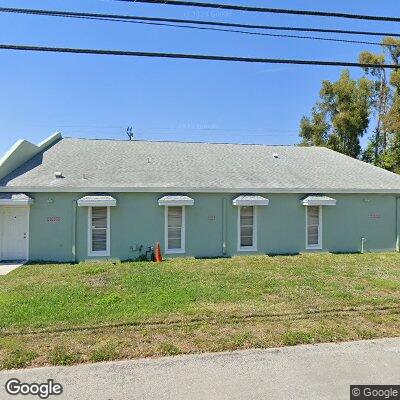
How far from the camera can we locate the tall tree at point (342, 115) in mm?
27516

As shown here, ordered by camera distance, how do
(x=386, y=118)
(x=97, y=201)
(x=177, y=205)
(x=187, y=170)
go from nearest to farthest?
(x=97, y=201)
(x=177, y=205)
(x=187, y=170)
(x=386, y=118)

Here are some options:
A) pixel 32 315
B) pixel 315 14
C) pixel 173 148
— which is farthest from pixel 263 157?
pixel 32 315

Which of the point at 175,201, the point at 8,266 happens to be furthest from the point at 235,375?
the point at 8,266

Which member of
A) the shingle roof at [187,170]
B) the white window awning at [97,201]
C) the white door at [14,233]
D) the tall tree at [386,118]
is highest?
the tall tree at [386,118]

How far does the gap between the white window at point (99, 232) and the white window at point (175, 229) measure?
2259mm

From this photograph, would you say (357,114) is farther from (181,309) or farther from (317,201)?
(181,309)

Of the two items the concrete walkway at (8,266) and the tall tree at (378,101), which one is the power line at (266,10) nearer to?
the concrete walkway at (8,266)

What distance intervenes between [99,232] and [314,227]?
8829mm

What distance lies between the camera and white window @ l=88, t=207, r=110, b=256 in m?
12.5

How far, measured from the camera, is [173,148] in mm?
17250

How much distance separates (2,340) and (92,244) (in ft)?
24.5

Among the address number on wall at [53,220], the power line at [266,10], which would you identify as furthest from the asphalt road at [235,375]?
the address number on wall at [53,220]

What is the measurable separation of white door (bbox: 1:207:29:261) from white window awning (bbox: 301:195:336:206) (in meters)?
10.7

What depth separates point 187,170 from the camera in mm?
14531
